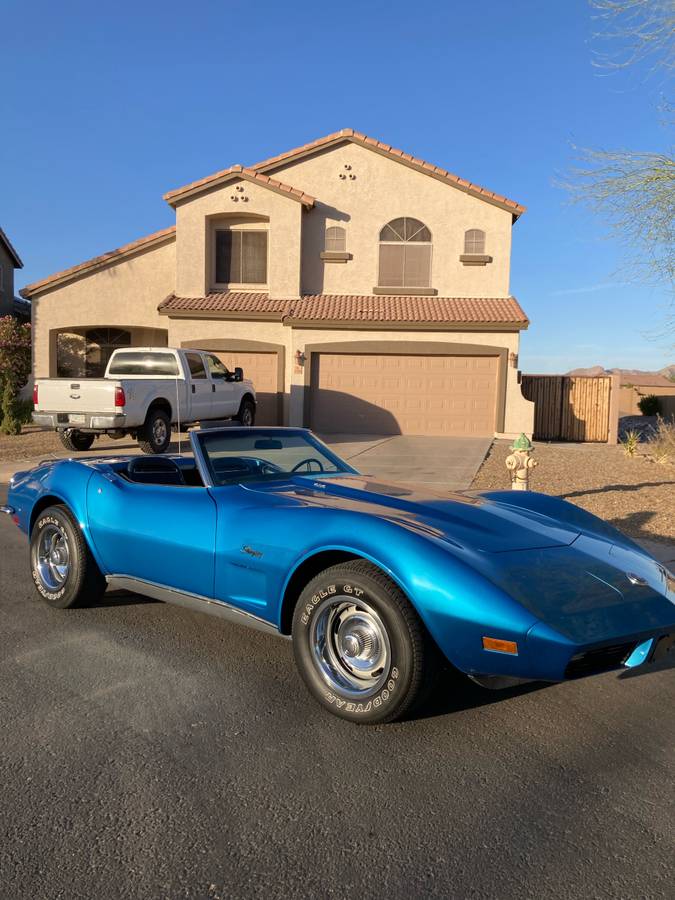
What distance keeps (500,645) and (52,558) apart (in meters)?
3.45

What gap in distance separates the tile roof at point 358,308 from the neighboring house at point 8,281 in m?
12.8

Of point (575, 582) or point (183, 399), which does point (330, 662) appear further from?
point (183, 399)

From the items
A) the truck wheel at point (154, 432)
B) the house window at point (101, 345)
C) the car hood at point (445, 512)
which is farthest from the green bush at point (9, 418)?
the car hood at point (445, 512)

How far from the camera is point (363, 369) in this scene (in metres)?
20.7

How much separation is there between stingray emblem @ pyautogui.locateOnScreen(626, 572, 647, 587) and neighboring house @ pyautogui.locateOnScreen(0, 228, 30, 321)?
3021 centimetres

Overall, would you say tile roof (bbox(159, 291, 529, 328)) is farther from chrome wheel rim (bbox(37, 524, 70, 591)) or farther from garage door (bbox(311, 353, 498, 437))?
chrome wheel rim (bbox(37, 524, 70, 591))

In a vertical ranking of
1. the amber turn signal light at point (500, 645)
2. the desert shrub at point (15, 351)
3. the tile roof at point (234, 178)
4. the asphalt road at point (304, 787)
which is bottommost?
the asphalt road at point (304, 787)

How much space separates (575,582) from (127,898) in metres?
2.14

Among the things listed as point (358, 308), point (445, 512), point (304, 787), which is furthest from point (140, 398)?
point (304, 787)

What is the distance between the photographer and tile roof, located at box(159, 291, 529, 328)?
19.8 m

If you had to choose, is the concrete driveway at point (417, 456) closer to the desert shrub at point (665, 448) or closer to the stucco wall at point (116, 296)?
the desert shrub at point (665, 448)

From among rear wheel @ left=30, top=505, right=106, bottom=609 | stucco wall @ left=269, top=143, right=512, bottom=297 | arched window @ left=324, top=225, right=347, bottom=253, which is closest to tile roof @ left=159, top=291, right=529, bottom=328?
stucco wall @ left=269, top=143, right=512, bottom=297

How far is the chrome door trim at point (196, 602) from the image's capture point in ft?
12.7

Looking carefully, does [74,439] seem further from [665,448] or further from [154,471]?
[665,448]
